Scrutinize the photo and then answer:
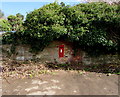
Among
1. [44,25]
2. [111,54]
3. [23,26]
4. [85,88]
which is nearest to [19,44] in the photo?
[23,26]

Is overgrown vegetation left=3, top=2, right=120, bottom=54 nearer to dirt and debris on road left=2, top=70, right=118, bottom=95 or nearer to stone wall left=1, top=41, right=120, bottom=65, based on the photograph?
stone wall left=1, top=41, right=120, bottom=65

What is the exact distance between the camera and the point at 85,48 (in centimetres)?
536

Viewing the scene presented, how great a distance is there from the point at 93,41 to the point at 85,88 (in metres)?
2.22

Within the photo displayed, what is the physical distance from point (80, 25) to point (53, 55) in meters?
1.95

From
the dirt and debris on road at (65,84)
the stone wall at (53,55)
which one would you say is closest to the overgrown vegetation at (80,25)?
the stone wall at (53,55)

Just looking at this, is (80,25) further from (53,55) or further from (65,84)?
(65,84)

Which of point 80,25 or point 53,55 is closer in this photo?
point 80,25

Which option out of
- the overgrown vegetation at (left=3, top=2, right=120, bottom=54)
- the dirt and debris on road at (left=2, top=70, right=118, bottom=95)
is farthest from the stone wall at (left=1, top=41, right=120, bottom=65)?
the dirt and debris on road at (left=2, top=70, right=118, bottom=95)

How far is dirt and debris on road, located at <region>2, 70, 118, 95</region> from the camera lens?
123 inches

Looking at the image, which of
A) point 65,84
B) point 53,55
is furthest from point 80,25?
point 65,84

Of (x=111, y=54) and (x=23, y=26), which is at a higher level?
(x=23, y=26)

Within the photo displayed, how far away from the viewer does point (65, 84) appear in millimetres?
3555

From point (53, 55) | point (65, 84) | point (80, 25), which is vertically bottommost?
point (65, 84)

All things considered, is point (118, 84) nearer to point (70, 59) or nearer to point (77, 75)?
point (77, 75)
